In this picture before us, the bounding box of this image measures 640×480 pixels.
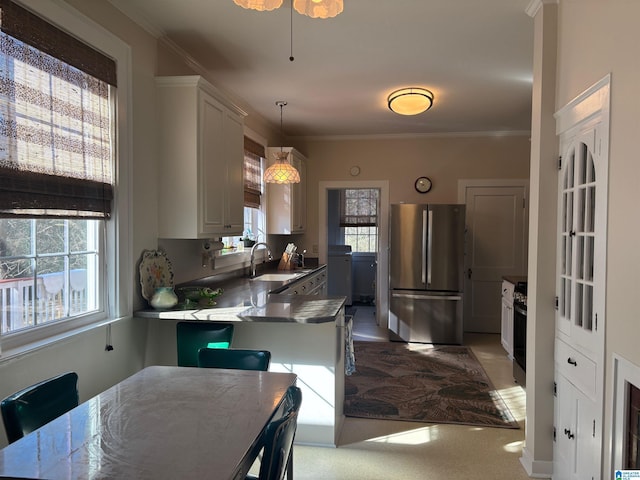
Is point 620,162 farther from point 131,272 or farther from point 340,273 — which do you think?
point 340,273

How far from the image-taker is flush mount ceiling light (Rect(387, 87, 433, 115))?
405cm

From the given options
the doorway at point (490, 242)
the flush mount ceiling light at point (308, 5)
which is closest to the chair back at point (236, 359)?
the flush mount ceiling light at point (308, 5)

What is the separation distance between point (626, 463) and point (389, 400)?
2.08 metres

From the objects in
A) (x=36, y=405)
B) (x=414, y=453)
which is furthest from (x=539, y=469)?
(x=36, y=405)

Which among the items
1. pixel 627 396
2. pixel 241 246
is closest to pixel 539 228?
pixel 627 396

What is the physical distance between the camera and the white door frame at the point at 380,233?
6121 mm

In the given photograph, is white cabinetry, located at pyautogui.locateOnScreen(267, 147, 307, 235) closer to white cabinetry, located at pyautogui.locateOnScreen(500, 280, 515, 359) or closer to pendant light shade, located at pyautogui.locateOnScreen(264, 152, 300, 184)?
pendant light shade, located at pyautogui.locateOnScreen(264, 152, 300, 184)

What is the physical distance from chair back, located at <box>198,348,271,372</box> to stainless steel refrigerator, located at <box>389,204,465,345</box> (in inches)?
140

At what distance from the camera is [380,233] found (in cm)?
616

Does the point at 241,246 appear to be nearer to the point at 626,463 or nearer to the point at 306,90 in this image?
the point at 306,90

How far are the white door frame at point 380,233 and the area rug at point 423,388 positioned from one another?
43.8 inches

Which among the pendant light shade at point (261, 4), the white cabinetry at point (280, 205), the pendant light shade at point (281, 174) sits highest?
the pendant light shade at point (261, 4)

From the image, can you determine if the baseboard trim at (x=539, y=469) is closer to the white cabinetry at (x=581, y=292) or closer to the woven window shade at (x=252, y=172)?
the white cabinetry at (x=581, y=292)

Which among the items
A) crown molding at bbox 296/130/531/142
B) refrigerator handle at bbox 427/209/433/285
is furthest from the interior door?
refrigerator handle at bbox 427/209/433/285
